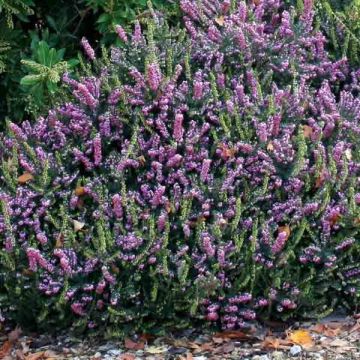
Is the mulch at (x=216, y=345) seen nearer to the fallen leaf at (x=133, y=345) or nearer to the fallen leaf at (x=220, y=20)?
the fallen leaf at (x=133, y=345)

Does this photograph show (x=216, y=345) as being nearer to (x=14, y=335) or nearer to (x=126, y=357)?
(x=126, y=357)

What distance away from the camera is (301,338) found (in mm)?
3570

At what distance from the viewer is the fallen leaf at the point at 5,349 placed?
3672 mm

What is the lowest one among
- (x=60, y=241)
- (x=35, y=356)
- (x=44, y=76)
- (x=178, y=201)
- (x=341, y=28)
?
(x=35, y=356)

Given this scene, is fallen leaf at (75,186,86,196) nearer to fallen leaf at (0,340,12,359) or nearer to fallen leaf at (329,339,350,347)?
fallen leaf at (0,340,12,359)

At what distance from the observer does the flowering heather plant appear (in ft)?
11.4

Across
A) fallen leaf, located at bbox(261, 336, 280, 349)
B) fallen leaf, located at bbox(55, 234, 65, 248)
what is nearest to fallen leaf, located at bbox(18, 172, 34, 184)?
Answer: fallen leaf, located at bbox(55, 234, 65, 248)

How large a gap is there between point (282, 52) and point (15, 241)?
1783 mm

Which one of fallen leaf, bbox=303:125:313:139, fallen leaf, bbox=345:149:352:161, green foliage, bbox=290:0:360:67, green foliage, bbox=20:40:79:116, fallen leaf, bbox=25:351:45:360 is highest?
green foliage, bbox=290:0:360:67

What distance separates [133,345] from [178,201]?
708 mm

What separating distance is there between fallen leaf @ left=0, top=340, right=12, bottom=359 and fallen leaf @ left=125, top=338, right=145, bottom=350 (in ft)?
1.93

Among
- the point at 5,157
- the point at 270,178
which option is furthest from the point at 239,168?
the point at 5,157

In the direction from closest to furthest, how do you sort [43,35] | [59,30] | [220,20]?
1. [220,20]
2. [43,35]
3. [59,30]

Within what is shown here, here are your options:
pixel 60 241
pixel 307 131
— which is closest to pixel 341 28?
pixel 307 131
